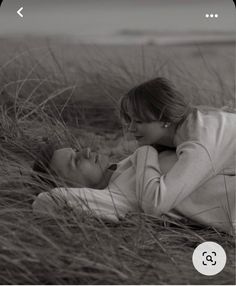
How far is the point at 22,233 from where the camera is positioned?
1285 mm

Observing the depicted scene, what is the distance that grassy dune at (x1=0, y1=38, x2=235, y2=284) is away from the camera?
3.98 ft

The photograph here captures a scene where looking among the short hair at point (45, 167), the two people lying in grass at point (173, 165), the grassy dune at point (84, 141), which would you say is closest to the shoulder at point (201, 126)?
the two people lying in grass at point (173, 165)

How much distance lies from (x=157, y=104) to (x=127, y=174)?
162mm

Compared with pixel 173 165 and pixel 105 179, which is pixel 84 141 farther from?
pixel 173 165

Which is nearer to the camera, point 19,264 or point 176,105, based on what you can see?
point 19,264

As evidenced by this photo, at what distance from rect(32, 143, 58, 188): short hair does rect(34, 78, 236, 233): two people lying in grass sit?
0.02 m

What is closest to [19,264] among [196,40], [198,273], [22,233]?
[22,233]

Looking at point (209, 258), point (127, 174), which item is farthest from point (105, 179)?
point (209, 258)

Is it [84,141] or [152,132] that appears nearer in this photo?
[152,132]

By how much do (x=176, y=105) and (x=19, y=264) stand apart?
47 cm

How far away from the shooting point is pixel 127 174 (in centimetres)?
146

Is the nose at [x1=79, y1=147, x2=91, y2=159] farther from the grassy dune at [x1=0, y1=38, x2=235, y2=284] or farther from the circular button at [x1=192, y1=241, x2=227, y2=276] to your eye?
A: the circular button at [x1=192, y1=241, x2=227, y2=276]

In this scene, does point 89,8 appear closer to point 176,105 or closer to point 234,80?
point 176,105

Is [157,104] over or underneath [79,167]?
over
